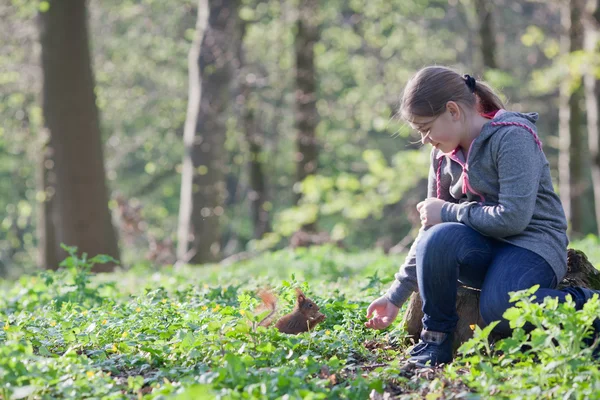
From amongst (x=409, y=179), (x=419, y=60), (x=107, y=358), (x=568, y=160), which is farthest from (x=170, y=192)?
(x=107, y=358)

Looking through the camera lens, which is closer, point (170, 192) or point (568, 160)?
point (568, 160)

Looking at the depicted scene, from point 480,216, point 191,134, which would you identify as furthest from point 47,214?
point 480,216

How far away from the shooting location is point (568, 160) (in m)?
16.0

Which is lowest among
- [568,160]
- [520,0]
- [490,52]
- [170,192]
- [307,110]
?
[170,192]

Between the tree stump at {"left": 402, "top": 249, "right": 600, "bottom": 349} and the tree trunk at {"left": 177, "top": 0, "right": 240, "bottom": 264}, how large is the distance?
858cm

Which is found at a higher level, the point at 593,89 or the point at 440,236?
the point at 593,89

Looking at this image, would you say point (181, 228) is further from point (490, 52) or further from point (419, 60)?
point (419, 60)

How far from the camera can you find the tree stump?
3904 mm

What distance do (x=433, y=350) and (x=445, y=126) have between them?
1.08 m

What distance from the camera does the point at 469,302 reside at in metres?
3.96

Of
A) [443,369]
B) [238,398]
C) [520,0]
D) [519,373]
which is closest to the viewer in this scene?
[238,398]

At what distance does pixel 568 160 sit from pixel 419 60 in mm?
6879

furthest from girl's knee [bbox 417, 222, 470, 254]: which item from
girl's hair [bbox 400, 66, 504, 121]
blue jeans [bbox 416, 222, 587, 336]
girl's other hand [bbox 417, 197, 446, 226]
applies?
girl's hair [bbox 400, 66, 504, 121]

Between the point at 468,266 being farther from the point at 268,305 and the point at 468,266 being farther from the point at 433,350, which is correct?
the point at 268,305
